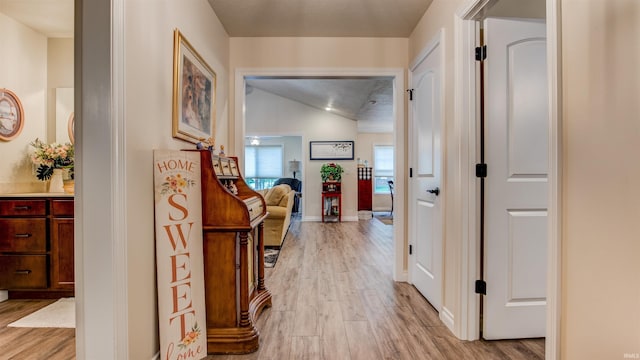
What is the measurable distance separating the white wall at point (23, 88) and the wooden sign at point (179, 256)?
2.21 meters

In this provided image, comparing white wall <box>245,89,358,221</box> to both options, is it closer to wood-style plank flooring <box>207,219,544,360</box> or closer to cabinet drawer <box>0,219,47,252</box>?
wood-style plank flooring <box>207,219,544,360</box>

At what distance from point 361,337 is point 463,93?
170 cm

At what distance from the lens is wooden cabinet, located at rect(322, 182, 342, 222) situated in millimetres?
7082

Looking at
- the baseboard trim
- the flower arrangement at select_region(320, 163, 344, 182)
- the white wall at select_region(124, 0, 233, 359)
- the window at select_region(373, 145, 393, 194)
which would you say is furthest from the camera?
the window at select_region(373, 145, 393, 194)

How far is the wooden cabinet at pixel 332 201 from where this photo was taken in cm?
708

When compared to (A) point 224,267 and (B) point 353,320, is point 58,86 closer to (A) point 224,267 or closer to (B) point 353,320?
(A) point 224,267

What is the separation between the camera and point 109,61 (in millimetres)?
1211

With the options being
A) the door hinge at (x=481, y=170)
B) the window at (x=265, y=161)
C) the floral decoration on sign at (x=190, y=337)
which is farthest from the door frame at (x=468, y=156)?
the window at (x=265, y=161)

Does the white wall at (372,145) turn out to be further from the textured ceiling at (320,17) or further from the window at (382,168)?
the textured ceiling at (320,17)

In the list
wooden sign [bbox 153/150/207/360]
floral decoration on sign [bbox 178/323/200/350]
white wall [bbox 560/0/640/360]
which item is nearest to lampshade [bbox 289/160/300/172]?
wooden sign [bbox 153/150/207/360]

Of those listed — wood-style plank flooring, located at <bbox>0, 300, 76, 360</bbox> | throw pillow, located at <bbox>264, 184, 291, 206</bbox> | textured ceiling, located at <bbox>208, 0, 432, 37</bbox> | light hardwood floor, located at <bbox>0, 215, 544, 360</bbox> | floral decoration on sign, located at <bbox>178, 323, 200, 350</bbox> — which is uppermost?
textured ceiling, located at <bbox>208, 0, 432, 37</bbox>

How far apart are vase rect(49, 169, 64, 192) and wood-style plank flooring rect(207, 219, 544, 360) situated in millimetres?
2145

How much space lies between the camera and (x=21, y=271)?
8.16ft

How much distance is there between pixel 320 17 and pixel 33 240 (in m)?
3.07
